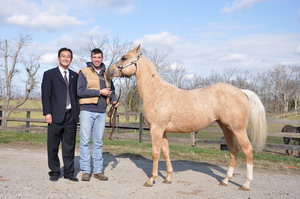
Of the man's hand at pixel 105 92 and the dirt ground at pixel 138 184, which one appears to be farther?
the man's hand at pixel 105 92

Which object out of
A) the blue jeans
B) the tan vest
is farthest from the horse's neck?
the blue jeans

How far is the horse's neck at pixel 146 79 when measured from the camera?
211 inches

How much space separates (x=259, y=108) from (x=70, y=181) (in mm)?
3718

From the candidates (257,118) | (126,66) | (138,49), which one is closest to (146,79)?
(126,66)

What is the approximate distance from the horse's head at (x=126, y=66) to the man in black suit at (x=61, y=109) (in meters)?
0.75

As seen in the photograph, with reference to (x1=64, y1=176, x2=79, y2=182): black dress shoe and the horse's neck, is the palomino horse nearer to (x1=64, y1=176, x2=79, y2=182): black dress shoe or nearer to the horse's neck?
the horse's neck

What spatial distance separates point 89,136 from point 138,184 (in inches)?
50.1

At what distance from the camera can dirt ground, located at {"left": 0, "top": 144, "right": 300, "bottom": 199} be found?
4461 mm

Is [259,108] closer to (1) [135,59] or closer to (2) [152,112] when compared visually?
(2) [152,112]

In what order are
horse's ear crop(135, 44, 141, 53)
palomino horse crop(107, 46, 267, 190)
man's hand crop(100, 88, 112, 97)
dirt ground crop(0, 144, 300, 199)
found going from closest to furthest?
dirt ground crop(0, 144, 300, 199) < palomino horse crop(107, 46, 267, 190) < man's hand crop(100, 88, 112, 97) < horse's ear crop(135, 44, 141, 53)

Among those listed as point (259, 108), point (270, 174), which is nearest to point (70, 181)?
point (259, 108)

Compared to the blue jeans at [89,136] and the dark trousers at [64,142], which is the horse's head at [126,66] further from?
the dark trousers at [64,142]

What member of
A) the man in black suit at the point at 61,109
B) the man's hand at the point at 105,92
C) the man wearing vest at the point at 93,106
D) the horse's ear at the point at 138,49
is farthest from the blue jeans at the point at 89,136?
the horse's ear at the point at 138,49

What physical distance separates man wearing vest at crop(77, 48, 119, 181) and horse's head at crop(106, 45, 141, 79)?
0.24 m
